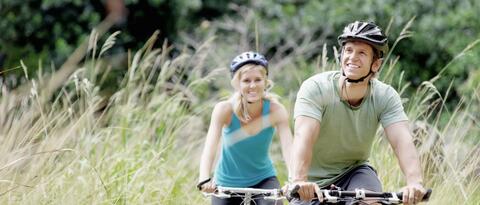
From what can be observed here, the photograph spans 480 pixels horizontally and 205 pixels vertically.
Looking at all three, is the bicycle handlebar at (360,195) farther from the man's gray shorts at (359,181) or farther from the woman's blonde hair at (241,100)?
the woman's blonde hair at (241,100)

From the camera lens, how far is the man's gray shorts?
5.09 meters

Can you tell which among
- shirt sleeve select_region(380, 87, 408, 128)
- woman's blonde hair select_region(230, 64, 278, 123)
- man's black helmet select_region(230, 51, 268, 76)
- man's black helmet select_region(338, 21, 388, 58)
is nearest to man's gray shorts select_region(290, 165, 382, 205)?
shirt sleeve select_region(380, 87, 408, 128)

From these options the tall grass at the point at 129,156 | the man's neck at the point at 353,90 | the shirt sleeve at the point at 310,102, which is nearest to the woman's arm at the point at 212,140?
the tall grass at the point at 129,156

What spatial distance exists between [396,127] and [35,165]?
241 cm

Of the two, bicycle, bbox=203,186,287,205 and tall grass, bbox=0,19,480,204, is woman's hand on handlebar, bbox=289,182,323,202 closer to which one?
bicycle, bbox=203,186,287,205

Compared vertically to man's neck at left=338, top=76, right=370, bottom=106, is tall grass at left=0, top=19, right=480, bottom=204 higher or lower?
lower

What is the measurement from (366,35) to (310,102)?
1.38 ft

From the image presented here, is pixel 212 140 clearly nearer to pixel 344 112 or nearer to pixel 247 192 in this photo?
pixel 247 192

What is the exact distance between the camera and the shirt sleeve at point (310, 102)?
199 inches

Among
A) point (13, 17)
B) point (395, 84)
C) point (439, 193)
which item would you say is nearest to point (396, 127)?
point (439, 193)

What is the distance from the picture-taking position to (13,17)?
44.1ft

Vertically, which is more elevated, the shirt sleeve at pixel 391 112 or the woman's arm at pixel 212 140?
the shirt sleeve at pixel 391 112

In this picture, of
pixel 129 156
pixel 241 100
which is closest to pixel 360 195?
pixel 241 100

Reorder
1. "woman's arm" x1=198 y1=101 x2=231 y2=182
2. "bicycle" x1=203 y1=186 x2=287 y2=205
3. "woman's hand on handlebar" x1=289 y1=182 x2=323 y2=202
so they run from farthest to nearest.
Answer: "woman's arm" x1=198 y1=101 x2=231 y2=182
"bicycle" x1=203 y1=186 x2=287 y2=205
"woman's hand on handlebar" x1=289 y1=182 x2=323 y2=202
